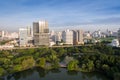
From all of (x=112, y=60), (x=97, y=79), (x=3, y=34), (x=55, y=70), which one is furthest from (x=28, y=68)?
(x=3, y=34)

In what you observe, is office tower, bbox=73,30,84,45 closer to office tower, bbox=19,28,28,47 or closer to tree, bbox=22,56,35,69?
office tower, bbox=19,28,28,47

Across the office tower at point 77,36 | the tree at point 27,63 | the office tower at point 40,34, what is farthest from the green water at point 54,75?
the office tower at point 77,36

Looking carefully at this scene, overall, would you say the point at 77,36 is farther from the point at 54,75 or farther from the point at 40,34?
the point at 54,75

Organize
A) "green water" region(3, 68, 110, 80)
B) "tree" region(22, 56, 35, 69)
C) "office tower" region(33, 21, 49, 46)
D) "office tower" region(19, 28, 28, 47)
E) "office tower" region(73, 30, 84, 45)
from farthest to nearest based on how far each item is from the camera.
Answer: "office tower" region(73, 30, 84, 45) → "office tower" region(19, 28, 28, 47) → "office tower" region(33, 21, 49, 46) → "tree" region(22, 56, 35, 69) → "green water" region(3, 68, 110, 80)

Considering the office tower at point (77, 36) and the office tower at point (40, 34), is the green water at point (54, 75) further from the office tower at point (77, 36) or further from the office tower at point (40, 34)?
the office tower at point (77, 36)

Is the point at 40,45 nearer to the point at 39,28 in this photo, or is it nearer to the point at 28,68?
the point at 39,28

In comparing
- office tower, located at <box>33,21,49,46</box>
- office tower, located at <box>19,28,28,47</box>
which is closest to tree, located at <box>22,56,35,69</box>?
office tower, located at <box>33,21,49,46</box>
